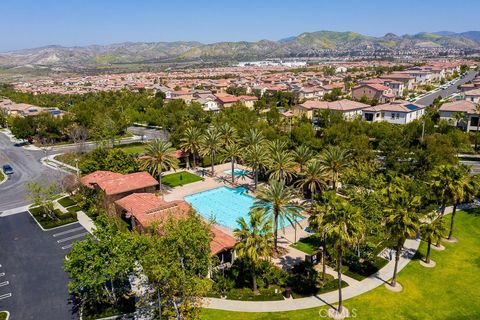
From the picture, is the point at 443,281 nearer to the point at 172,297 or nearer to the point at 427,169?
the point at 427,169

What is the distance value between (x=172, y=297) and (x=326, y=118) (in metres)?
71.9

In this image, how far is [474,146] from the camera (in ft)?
243

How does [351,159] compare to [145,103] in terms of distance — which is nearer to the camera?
[351,159]

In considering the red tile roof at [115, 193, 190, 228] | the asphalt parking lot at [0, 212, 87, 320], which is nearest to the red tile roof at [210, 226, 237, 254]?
the red tile roof at [115, 193, 190, 228]

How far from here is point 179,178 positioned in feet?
207

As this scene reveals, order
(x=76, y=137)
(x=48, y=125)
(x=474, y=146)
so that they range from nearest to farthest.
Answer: (x=474, y=146), (x=76, y=137), (x=48, y=125)

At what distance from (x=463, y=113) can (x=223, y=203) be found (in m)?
62.9

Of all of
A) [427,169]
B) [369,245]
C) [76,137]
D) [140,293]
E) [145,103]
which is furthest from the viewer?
[145,103]

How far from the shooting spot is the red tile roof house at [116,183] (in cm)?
4764

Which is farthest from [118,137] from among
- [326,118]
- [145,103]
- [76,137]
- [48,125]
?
[326,118]

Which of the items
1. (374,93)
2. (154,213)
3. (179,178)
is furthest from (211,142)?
(374,93)

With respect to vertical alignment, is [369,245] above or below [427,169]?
below

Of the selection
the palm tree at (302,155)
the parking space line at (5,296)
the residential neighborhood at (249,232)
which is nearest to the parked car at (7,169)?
the residential neighborhood at (249,232)

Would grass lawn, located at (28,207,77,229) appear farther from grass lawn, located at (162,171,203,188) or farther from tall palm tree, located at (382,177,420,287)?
tall palm tree, located at (382,177,420,287)
